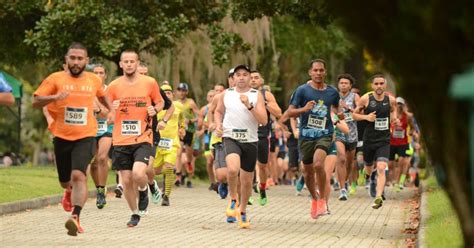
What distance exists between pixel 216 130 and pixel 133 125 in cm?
102

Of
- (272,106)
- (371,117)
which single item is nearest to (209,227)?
(272,106)

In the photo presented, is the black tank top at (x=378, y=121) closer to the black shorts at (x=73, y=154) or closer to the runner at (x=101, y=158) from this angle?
the runner at (x=101, y=158)

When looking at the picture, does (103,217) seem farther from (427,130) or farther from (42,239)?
(427,130)

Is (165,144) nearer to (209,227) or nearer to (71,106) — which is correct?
(209,227)

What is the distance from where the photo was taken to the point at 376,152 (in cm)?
2119

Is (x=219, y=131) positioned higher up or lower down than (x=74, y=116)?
lower down

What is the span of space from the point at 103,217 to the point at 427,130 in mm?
9472

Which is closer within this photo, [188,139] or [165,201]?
[165,201]

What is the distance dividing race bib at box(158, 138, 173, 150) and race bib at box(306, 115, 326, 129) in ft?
14.5

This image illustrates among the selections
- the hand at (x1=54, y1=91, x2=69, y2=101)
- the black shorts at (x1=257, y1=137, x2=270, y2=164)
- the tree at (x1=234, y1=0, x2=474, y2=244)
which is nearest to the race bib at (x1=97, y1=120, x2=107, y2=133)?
the black shorts at (x1=257, y1=137, x2=270, y2=164)

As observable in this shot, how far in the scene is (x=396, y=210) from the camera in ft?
63.7

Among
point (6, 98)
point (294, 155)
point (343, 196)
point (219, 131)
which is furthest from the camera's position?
point (294, 155)

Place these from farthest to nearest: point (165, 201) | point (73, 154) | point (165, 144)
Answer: point (165, 144)
point (165, 201)
point (73, 154)

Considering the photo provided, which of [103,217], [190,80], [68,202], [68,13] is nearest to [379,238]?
[68,202]
